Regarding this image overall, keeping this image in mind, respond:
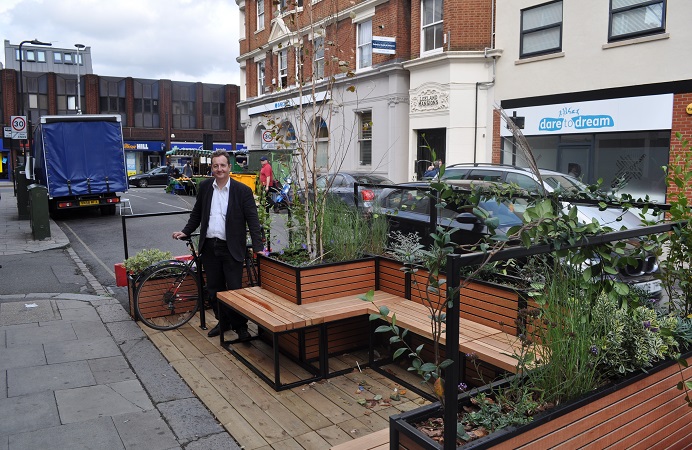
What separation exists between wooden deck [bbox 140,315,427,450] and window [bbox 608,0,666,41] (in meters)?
13.5

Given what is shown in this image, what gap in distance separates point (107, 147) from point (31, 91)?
44332mm

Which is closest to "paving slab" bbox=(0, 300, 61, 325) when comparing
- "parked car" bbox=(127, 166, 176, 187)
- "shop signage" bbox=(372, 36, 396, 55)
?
"shop signage" bbox=(372, 36, 396, 55)

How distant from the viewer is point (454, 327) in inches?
87.2

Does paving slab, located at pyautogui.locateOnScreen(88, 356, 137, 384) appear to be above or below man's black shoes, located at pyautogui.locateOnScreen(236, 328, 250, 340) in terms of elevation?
below

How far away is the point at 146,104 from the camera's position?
5934cm

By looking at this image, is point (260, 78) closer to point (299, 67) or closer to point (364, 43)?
point (364, 43)

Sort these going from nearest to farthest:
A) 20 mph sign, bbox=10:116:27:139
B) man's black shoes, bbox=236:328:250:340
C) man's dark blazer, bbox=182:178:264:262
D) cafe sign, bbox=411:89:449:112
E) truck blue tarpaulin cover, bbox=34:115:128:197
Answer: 1. man's dark blazer, bbox=182:178:264:262
2. man's black shoes, bbox=236:328:250:340
3. truck blue tarpaulin cover, bbox=34:115:128:197
4. cafe sign, bbox=411:89:449:112
5. 20 mph sign, bbox=10:116:27:139

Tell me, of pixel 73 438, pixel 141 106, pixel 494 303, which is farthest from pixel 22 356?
pixel 141 106

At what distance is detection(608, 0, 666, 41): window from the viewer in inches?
576

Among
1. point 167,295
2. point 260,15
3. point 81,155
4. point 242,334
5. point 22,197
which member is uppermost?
point 260,15

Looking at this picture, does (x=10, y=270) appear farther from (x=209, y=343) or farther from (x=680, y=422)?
(x=680, y=422)

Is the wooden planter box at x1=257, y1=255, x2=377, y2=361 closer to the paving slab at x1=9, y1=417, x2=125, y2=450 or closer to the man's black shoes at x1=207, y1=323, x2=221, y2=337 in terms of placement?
the man's black shoes at x1=207, y1=323, x2=221, y2=337

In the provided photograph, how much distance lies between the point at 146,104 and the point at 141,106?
1.77ft

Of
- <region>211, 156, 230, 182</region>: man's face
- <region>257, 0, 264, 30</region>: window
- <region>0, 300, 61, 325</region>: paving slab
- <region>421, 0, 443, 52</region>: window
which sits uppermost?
<region>257, 0, 264, 30</region>: window
